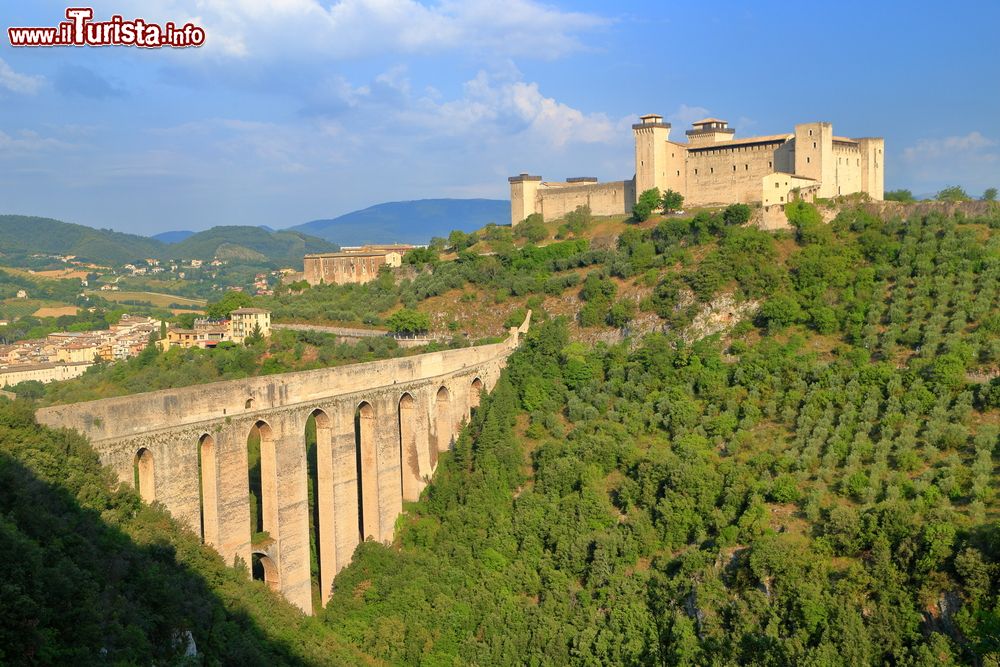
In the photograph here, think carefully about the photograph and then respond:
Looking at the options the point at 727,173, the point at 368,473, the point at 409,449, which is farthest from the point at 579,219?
the point at 368,473

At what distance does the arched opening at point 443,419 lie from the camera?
33.5 metres

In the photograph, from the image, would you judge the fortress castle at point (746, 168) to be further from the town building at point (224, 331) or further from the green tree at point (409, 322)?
the town building at point (224, 331)

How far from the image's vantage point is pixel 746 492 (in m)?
25.1

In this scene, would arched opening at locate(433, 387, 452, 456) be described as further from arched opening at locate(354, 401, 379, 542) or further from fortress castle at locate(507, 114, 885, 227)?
fortress castle at locate(507, 114, 885, 227)

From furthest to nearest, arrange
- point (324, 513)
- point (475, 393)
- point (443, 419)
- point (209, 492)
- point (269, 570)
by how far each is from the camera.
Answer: point (475, 393), point (443, 419), point (324, 513), point (269, 570), point (209, 492)

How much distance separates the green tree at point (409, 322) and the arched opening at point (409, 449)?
12.8 metres

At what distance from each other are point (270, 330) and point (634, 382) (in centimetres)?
2064

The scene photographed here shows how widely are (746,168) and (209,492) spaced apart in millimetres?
30931

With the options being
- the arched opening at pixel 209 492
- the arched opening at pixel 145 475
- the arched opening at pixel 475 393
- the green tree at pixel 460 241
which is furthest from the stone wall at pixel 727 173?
the arched opening at pixel 145 475

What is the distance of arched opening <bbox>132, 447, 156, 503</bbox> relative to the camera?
21.2 metres

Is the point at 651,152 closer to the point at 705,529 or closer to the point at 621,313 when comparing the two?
the point at 621,313

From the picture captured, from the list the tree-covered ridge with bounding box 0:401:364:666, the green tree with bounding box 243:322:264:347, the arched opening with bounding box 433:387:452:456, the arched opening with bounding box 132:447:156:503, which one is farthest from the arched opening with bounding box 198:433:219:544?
the green tree with bounding box 243:322:264:347

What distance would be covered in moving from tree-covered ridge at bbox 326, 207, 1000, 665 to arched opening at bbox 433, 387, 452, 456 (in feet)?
2.51

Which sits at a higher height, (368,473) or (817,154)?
(817,154)
